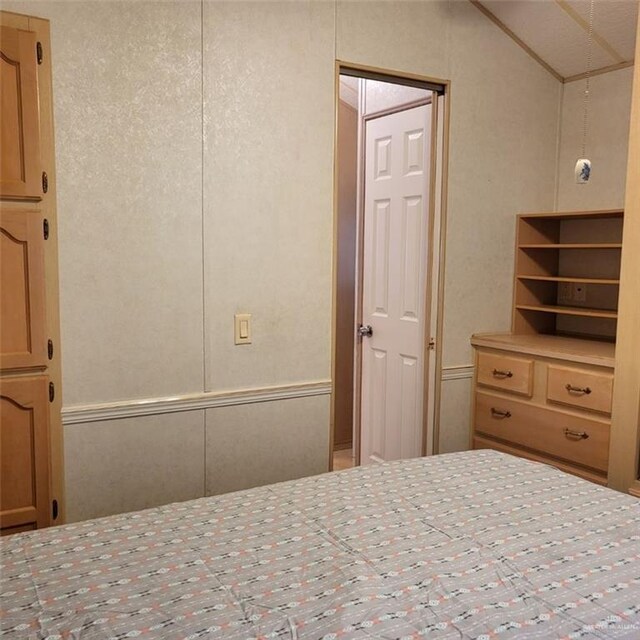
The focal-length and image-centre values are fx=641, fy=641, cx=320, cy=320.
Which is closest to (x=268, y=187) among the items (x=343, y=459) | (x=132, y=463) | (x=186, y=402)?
(x=186, y=402)

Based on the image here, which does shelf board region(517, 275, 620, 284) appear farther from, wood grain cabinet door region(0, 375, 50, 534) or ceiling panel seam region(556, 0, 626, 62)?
wood grain cabinet door region(0, 375, 50, 534)

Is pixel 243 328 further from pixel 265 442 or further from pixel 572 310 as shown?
pixel 572 310

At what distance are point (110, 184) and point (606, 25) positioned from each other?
240 cm

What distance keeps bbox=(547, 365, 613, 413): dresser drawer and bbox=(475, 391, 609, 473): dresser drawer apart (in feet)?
0.23

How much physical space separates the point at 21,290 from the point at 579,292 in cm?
282

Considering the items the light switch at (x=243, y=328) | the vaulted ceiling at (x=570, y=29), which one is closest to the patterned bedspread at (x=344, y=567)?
the light switch at (x=243, y=328)

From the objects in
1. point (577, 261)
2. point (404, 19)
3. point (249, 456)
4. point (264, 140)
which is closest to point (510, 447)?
point (577, 261)

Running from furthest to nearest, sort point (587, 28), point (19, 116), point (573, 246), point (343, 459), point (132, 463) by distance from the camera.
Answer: point (343, 459)
point (573, 246)
point (587, 28)
point (132, 463)
point (19, 116)

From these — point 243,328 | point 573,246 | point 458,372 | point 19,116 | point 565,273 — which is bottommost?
point 458,372

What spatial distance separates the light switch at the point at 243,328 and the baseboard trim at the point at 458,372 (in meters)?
1.14

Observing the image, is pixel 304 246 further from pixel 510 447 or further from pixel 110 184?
pixel 510 447

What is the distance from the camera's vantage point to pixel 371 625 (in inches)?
46.5

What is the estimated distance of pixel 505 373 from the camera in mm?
3252

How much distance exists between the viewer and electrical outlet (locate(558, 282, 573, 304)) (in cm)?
361
